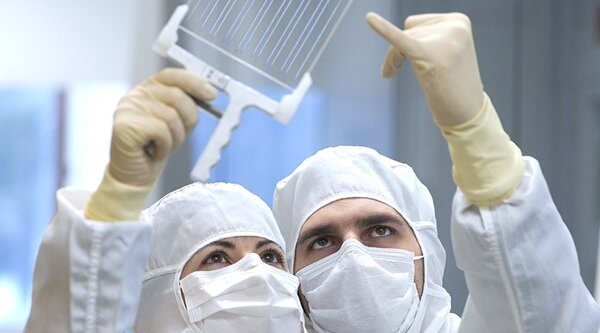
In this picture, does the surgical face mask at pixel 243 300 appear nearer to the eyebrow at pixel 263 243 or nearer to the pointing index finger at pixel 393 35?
the eyebrow at pixel 263 243

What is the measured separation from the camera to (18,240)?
4188mm

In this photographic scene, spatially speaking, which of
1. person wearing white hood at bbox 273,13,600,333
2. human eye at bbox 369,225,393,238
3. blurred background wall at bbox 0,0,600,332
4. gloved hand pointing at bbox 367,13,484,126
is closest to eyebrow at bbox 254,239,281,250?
person wearing white hood at bbox 273,13,600,333

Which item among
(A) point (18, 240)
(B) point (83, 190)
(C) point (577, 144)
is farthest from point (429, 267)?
(A) point (18, 240)

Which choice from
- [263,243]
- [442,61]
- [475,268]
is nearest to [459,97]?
[442,61]

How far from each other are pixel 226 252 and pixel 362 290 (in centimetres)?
29

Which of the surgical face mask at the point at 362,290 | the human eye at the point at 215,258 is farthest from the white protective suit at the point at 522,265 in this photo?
the human eye at the point at 215,258

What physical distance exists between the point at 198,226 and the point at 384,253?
398 mm

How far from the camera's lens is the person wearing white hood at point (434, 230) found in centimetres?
164

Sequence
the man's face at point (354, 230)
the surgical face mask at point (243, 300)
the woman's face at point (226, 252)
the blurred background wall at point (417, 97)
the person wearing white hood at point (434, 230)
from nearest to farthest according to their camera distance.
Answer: the person wearing white hood at point (434, 230) → the surgical face mask at point (243, 300) → the woman's face at point (226, 252) → the man's face at point (354, 230) → the blurred background wall at point (417, 97)

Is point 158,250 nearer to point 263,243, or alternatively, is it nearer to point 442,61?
point 263,243

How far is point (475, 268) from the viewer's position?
1.77 m

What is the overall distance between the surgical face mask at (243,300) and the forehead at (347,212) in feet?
0.79

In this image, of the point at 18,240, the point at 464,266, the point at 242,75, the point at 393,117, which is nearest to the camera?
the point at 464,266

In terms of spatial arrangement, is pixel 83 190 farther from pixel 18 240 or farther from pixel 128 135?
pixel 18 240
